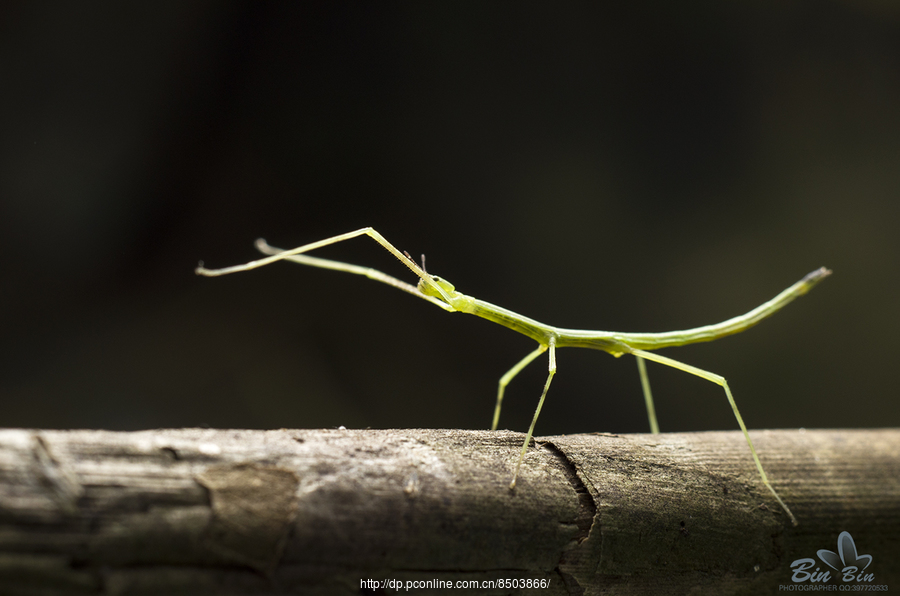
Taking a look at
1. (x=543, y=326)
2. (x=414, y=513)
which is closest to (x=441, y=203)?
(x=543, y=326)

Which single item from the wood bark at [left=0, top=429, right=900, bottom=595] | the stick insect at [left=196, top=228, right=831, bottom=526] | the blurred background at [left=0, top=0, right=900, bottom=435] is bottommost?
the wood bark at [left=0, top=429, right=900, bottom=595]

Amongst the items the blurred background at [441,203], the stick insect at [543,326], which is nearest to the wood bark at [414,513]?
the stick insect at [543,326]

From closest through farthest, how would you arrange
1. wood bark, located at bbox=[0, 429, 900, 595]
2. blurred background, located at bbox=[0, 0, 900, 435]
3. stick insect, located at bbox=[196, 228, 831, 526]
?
wood bark, located at bbox=[0, 429, 900, 595], stick insect, located at bbox=[196, 228, 831, 526], blurred background, located at bbox=[0, 0, 900, 435]

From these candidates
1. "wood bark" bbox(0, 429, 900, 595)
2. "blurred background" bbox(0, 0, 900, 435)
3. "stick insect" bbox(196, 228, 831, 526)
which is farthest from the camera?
"blurred background" bbox(0, 0, 900, 435)

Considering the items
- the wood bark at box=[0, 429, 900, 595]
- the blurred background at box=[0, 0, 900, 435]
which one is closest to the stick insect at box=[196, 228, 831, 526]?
the wood bark at box=[0, 429, 900, 595]

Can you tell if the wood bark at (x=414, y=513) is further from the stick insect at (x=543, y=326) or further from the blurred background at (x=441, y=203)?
the blurred background at (x=441, y=203)

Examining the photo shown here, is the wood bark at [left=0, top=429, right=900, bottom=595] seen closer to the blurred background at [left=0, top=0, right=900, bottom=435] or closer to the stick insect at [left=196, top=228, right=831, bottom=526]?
the stick insect at [left=196, top=228, right=831, bottom=526]
